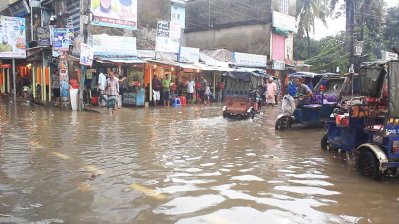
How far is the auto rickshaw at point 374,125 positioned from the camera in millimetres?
5977

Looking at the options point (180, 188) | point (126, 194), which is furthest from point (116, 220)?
point (180, 188)

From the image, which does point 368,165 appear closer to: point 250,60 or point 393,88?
point 393,88

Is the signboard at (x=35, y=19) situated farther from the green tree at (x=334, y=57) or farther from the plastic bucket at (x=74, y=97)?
the green tree at (x=334, y=57)

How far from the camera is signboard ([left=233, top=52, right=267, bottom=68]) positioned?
28469 mm

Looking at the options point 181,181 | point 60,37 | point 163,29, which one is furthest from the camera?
point 163,29

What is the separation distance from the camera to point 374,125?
22.1ft

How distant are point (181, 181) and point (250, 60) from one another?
24.5 meters

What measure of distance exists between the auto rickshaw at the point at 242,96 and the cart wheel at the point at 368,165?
30.7 feet

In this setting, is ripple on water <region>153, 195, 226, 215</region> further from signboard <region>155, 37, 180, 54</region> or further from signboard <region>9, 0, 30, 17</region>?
signboard <region>9, 0, 30, 17</region>

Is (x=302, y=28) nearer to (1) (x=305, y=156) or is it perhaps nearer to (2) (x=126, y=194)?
(1) (x=305, y=156)

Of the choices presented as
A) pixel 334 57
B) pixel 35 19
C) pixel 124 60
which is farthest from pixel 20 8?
pixel 334 57

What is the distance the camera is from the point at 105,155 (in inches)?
312

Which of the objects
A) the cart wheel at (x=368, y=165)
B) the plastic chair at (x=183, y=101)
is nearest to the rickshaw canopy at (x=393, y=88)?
the cart wheel at (x=368, y=165)

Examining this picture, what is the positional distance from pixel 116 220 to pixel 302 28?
39.2 metres
